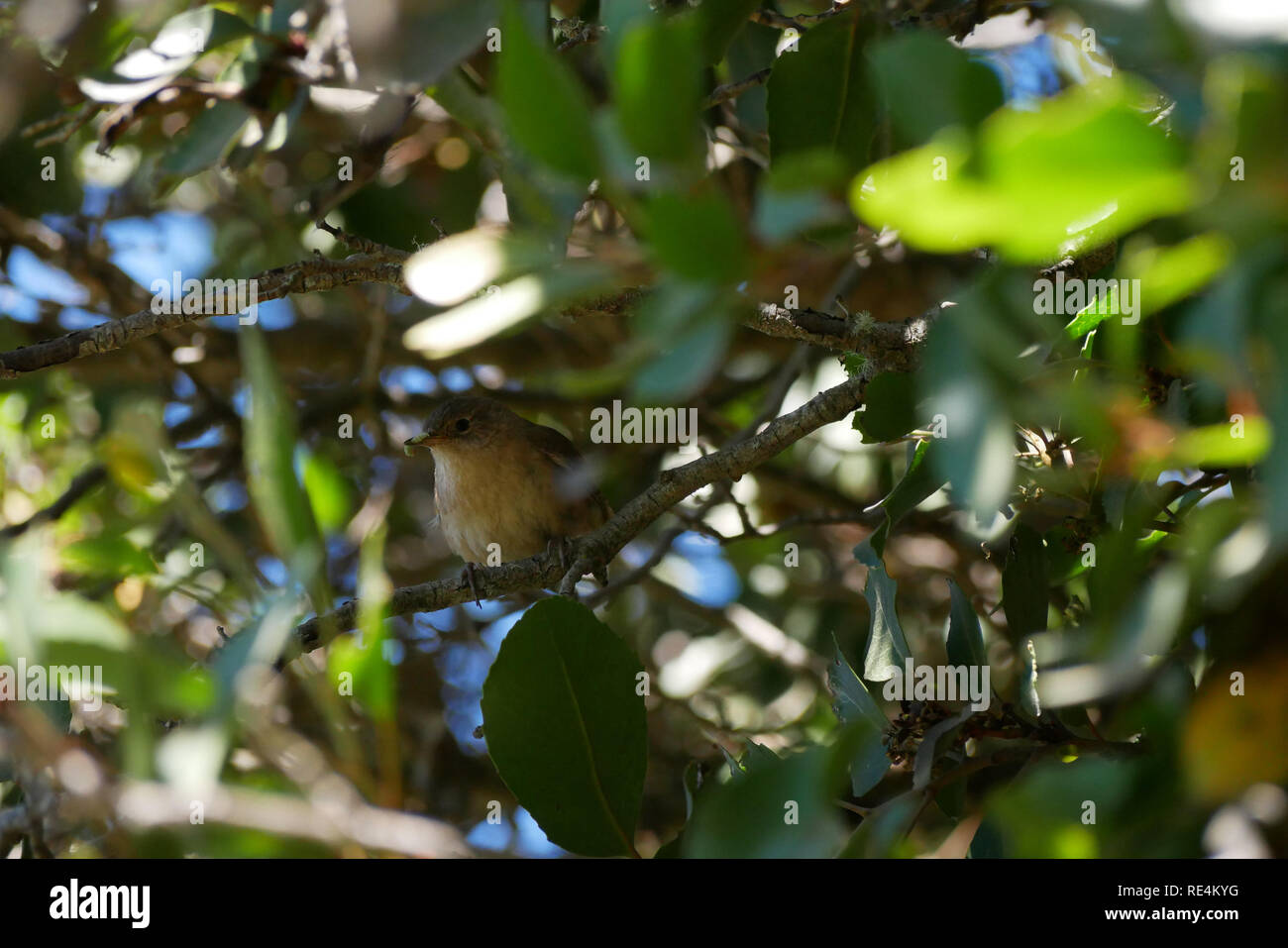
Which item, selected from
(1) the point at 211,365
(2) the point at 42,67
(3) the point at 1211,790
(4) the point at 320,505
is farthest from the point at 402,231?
(3) the point at 1211,790

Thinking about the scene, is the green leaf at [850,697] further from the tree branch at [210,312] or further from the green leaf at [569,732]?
the tree branch at [210,312]

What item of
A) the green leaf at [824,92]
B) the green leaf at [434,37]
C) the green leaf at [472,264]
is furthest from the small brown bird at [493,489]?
the green leaf at [472,264]

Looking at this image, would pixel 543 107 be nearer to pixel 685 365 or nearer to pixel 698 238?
pixel 698 238

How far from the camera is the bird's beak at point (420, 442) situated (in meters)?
5.83

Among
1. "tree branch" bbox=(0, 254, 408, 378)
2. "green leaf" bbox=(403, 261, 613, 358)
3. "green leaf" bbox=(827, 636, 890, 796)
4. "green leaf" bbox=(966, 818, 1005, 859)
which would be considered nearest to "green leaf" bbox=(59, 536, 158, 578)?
"green leaf" bbox=(403, 261, 613, 358)

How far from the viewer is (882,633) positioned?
111 inches

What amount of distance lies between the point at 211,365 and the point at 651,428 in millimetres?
2514

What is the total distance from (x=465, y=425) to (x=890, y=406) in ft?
11.6

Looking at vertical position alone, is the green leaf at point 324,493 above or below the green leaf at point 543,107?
below

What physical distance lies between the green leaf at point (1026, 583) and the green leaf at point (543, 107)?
1889 mm

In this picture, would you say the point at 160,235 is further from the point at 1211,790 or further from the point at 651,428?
the point at 1211,790

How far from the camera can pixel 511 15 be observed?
1247 mm

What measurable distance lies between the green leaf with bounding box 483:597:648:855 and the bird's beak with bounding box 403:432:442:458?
11.6 feet

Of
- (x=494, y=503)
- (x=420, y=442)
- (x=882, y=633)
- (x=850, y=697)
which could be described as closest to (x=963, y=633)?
(x=882, y=633)
